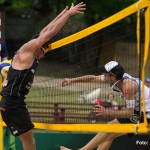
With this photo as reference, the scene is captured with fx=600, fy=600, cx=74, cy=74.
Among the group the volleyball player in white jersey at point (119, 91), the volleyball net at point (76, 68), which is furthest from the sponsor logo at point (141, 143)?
the volleyball net at point (76, 68)

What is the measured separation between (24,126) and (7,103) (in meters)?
0.38

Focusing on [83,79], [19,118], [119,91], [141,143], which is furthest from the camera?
[141,143]

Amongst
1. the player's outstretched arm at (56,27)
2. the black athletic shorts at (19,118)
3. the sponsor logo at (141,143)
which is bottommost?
the sponsor logo at (141,143)

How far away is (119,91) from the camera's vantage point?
820 cm

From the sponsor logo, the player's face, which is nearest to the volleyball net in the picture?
the player's face

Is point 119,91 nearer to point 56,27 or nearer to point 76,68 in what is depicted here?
point 76,68

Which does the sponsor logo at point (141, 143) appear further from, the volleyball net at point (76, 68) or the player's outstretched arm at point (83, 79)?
the player's outstretched arm at point (83, 79)

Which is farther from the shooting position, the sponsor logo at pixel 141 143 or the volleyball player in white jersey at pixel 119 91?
the sponsor logo at pixel 141 143

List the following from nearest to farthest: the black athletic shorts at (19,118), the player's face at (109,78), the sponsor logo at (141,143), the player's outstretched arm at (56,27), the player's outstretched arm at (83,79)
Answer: the player's outstretched arm at (56,27), the black athletic shorts at (19,118), the player's face at (109,78), the player's outstretched arm at (83,79), the sponsor logo at (141,143)

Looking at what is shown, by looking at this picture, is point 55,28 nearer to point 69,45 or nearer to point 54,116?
point 69,45

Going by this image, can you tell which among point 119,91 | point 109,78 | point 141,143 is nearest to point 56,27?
point 109,78

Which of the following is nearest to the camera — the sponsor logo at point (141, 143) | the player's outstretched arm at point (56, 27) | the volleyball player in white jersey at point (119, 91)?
the player's outstretched arm at point (56, 27)

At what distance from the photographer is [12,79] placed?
7.77 meters

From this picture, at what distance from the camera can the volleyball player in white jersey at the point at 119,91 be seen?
7557 mm
